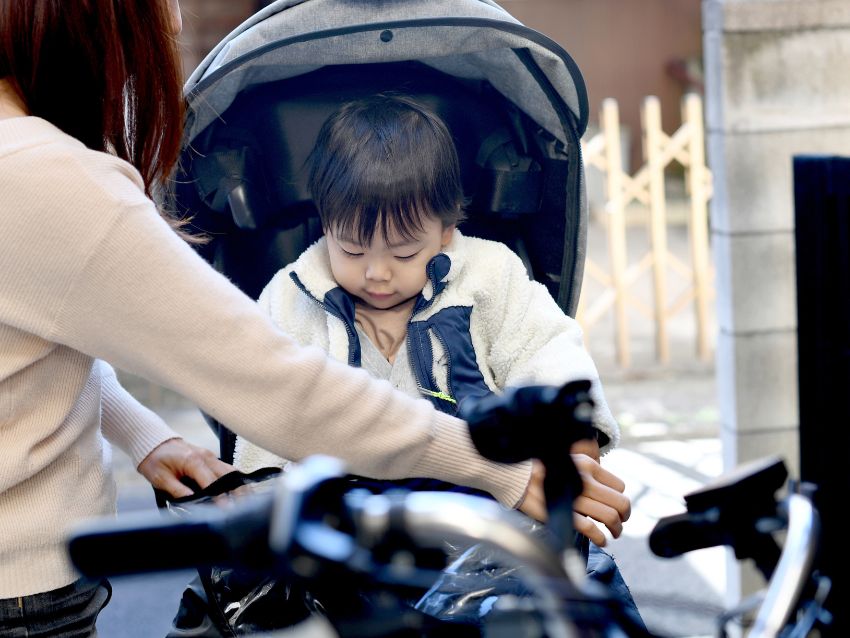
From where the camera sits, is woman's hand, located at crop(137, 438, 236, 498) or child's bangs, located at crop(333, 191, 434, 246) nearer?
woman's hand, located at crop(137, 438, 236, 498)

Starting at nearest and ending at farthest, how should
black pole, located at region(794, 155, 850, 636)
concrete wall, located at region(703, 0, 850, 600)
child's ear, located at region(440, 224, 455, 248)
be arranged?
black pole, located at region(794, 155, 850, 636) → child's ear, located at region(440, 224, 455, 248) → concrete wall, located at region(703, 0, 850, 600)

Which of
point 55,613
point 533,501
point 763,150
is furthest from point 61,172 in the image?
point 763,150

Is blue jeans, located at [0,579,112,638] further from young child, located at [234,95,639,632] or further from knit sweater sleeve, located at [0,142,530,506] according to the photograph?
young child, located at [234,95,639,632]

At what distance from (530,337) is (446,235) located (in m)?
0.26

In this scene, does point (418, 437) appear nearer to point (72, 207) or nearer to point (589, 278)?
point (72, 207)

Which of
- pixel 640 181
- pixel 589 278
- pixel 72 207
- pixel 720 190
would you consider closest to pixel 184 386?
pixel 72 207

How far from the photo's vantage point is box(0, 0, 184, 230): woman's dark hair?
4.50 ft

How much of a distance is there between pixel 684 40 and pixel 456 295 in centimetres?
1103

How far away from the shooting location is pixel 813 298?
1759 mm

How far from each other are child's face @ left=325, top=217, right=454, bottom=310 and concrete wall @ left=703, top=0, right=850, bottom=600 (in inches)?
53.7

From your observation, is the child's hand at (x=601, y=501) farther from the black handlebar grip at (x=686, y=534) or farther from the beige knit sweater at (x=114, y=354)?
the black handlebar grip at (x=686, y=534)

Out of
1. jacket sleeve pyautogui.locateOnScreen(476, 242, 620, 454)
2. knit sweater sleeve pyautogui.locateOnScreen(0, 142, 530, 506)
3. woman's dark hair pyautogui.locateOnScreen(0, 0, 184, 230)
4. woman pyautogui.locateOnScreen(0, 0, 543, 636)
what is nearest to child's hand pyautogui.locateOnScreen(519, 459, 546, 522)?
woman pyautogui.locateOnScreen(0, 0, 543, 636)

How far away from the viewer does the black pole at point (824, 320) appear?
1.73m

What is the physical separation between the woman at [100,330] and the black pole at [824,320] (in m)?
0.51
